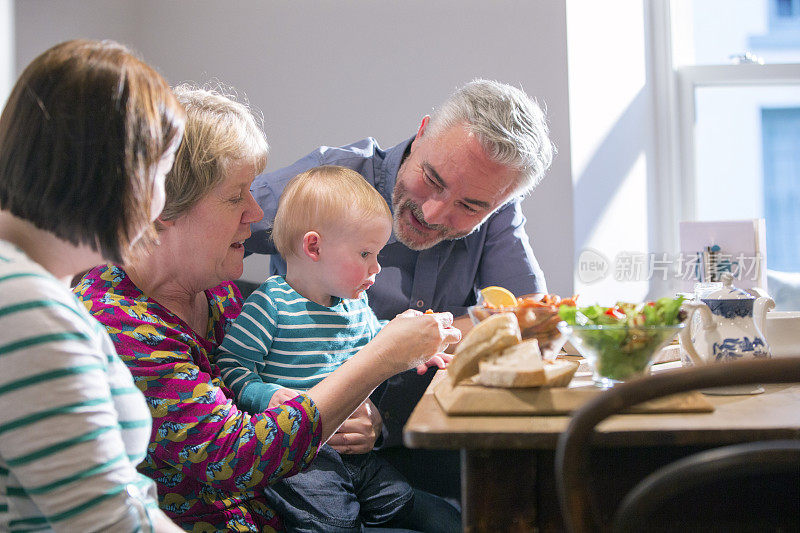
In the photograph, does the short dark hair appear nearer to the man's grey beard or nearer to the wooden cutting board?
the wooden cutting board

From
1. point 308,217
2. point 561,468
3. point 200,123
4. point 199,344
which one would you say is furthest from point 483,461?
point 308,217

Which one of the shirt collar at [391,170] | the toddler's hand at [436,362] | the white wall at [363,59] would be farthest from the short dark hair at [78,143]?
the white wall at [363,59]

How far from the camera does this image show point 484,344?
102 cm

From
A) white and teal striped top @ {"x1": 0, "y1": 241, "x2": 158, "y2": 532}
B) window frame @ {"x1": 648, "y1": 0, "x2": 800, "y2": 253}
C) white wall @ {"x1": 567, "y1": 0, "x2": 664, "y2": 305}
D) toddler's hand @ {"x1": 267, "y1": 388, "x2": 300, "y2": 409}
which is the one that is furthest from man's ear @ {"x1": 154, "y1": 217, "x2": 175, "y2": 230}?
window frame @ {"x1": 648, "y1": 0, "x2": 800, "y2": 253}

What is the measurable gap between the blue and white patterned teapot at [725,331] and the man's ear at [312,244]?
2.60 feet

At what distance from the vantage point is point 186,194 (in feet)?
4.40

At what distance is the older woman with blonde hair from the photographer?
1.20 m

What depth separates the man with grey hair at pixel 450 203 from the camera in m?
1.96

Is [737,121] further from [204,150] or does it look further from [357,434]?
[204,150]

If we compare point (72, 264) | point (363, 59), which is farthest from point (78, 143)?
point (363, 59)

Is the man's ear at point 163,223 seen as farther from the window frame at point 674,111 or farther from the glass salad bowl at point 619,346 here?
the window frame at point 674,111

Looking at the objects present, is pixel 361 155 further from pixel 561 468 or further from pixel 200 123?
pixel 561 468

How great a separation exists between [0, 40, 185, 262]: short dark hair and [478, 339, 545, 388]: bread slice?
1.56 ft

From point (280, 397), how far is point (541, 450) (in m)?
0.65
